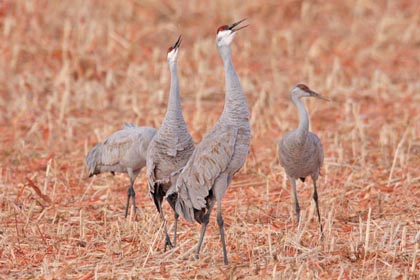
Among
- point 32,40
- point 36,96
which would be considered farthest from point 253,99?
point 32,40

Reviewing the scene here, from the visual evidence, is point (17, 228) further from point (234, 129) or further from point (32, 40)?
point (32, 40)

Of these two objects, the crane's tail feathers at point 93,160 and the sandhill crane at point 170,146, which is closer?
the sandhill crane at point 170,146

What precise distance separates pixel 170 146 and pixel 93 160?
76.6 inches

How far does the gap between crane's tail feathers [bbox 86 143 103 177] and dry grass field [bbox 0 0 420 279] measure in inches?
6.9

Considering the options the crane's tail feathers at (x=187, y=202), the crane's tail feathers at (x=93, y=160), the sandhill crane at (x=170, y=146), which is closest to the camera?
the crane's tail feathers at (x=187, y=202)

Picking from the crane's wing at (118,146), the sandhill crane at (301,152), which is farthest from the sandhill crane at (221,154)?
the crane's wing at (118,146)

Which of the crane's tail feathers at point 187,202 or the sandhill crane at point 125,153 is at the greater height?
the sandhill crane at point 125,153

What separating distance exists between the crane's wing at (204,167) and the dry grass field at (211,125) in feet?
1.04

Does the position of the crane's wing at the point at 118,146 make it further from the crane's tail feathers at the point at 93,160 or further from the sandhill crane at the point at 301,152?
the sandhill crane at the point at 301,152

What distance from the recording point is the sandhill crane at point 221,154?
5.70m

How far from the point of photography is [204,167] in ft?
18.9

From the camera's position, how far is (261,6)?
14.8m

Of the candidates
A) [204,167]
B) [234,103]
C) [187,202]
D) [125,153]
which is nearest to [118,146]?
[125,153]

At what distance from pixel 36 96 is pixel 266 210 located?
457 cm
